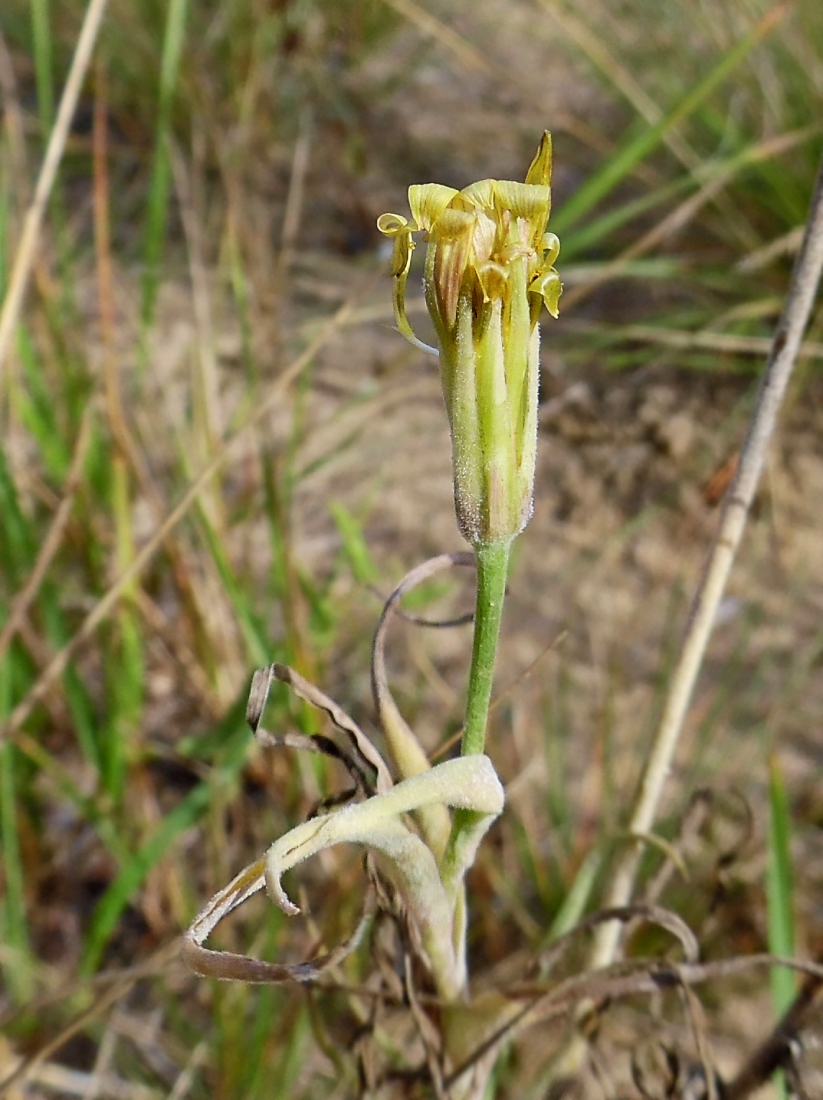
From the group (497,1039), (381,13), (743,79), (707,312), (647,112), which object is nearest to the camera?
(497,1039)

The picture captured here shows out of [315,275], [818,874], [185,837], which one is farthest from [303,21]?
[818,874]

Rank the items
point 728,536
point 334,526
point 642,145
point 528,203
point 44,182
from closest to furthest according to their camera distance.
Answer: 1. point 528,203
2. point 728,536
3. point 44,182
4. point 642,145
5. point 334,526

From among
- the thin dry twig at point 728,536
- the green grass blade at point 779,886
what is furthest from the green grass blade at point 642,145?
the green grass blade at point 779,886

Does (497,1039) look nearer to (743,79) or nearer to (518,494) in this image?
(518,494)

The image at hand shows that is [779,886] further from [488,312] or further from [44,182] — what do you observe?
[44,182]

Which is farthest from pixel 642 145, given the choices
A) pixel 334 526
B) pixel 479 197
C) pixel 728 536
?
pixel 334 526

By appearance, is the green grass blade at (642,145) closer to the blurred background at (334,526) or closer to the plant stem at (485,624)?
the blurred background at (334,526)

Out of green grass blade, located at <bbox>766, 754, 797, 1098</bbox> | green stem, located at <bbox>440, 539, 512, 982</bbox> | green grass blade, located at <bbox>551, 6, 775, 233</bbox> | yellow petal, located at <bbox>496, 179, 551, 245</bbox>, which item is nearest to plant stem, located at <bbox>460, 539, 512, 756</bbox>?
green stem, located at <bbox>440, 539, 512, 982</bbox>
